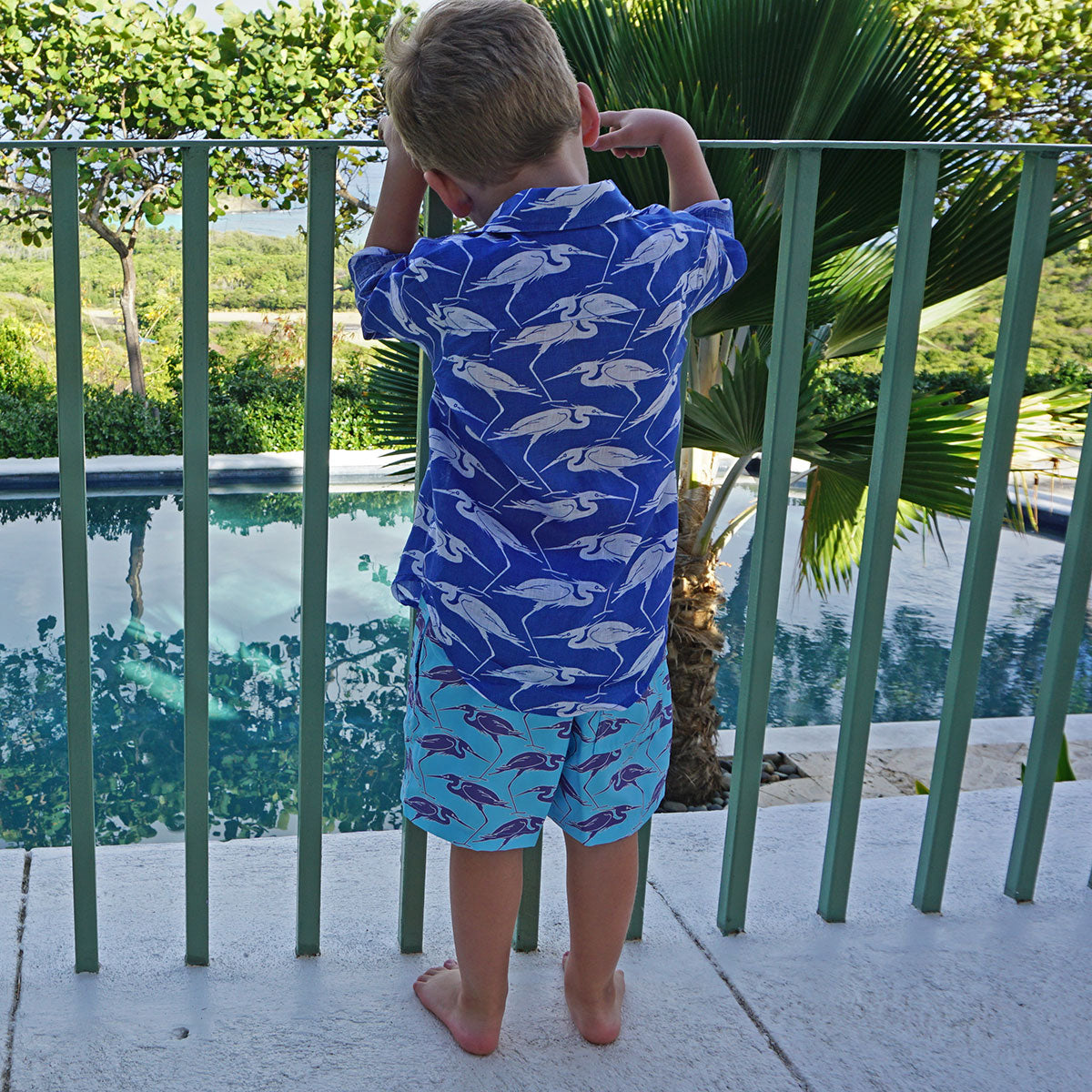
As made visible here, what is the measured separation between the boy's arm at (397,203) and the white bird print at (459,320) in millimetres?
147

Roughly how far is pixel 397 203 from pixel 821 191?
1.74 meters

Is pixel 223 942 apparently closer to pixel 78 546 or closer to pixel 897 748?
pixel 78 546

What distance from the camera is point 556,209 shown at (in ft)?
3.52

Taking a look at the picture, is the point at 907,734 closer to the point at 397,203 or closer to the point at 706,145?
the point at 706,145

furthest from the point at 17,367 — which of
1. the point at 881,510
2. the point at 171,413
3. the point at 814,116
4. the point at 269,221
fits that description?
the point at 881,510

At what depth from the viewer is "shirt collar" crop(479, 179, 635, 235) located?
1.07 metres

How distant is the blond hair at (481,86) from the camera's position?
1048 mm

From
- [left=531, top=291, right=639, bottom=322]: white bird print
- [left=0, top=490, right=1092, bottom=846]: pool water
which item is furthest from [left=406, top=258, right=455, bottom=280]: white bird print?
[left=0, top=490, right=1092, bottom=846]: pool water

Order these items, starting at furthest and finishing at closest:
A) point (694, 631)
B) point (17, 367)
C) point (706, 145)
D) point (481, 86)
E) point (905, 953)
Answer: point (17, 367)
point (694, 631)
point (905, 953)
point (706, 145)
point (481, 86)

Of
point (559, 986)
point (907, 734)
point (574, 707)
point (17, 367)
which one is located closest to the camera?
point (574, 707)

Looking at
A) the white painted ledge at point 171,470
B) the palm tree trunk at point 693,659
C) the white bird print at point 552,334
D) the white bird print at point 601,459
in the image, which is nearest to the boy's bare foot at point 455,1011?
the white bird print at point 601,459

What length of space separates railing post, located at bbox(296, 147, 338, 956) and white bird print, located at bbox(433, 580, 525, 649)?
0.22 meters

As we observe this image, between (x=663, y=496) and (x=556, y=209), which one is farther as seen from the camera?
(x=663, y=496)

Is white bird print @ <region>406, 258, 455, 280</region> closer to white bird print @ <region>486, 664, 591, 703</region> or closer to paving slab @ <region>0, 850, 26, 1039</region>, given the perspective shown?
white bird print @ <region>486, 664, 591, 703</region>
